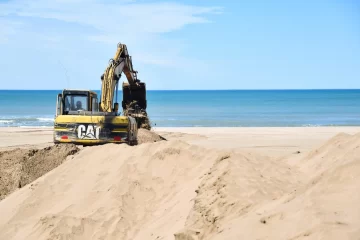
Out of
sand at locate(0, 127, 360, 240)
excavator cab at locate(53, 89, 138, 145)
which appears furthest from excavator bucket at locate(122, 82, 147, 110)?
sand at locate(0, 127, 360, 240)

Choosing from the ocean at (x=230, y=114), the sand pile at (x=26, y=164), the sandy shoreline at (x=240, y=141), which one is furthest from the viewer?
the ocean at (x=230, y=114)

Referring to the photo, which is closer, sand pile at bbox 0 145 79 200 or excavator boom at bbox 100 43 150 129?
sand pile at bbox 0 145 79 200

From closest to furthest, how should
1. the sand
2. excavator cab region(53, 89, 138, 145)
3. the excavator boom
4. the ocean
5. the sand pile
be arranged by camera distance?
the sand
the sand pile
excavator cab region(53, 89, 138, 145)
the excavator boom
the ocean

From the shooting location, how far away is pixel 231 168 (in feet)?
26.2

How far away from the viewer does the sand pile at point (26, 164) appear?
1263 cm

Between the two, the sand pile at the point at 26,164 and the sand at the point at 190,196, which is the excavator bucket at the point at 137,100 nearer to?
the sand pile at the point at 26,164

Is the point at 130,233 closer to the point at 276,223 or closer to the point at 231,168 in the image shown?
the point at 231,168

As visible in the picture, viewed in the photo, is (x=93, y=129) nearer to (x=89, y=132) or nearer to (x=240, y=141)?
(x=89, y=132)

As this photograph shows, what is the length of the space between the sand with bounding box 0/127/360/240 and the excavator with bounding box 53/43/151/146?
13.0 feet

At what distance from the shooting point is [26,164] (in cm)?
1325

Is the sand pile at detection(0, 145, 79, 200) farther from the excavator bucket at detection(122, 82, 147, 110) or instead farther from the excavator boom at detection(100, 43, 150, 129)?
the excavator bucket at detection(122, 82, 147, 110)

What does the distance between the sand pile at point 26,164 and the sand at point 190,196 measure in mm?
1846

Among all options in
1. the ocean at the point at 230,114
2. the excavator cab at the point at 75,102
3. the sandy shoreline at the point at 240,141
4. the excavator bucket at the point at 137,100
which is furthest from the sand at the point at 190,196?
the ocean at the point at 230,114

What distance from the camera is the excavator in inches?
616
